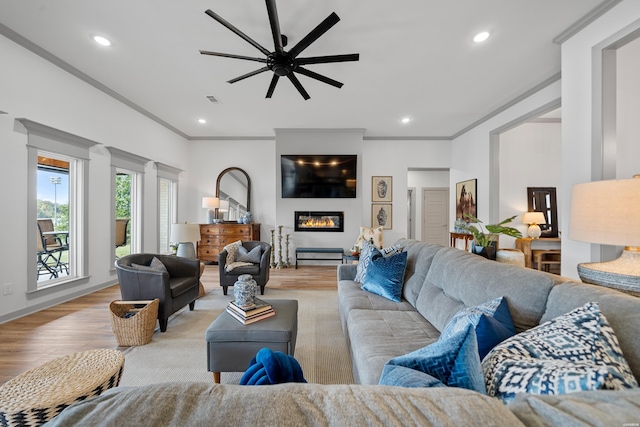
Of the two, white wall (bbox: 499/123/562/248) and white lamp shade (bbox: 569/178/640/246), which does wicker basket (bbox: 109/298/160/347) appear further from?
white wall (bbox: 499/123/562/248)

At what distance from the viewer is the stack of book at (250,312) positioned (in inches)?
→ 71.8

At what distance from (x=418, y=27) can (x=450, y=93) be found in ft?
5.73

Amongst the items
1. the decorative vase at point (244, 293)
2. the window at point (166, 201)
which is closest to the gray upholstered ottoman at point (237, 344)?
the decorative vase at point (244, 293)

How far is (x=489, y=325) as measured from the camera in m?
0.94

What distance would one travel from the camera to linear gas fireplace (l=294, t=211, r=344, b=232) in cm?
575

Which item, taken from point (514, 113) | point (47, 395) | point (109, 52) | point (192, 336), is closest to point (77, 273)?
point (192, 336)

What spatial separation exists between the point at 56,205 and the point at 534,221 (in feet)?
24.6

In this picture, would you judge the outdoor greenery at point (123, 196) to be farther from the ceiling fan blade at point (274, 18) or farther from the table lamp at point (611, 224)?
the table lamp at point (611, 224)

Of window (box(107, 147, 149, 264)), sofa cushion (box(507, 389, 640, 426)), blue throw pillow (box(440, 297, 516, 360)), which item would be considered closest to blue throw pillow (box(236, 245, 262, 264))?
window (box(107, 147, 149, 264))

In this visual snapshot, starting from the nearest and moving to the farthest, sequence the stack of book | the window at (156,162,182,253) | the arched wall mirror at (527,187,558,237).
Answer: the stack of book
the arched wall mirror at (527,187,558,237)
the window at (156,162,182,253)

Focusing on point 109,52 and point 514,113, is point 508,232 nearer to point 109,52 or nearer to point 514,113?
point 514,113

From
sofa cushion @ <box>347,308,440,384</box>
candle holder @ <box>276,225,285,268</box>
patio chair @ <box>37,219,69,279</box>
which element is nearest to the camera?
sofa cushion @ <box>347,308,440,384</box>

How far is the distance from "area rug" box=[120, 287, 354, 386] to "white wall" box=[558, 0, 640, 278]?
7.95 ft

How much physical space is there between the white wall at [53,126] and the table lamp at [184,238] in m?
1.35
